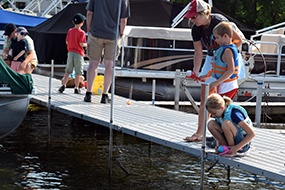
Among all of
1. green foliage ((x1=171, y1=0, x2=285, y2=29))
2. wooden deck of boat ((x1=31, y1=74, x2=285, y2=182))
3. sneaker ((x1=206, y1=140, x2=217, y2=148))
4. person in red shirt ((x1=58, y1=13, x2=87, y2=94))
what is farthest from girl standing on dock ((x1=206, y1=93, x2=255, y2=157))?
green foliage ((x1=171, y1=0, x2=285, y2=29))

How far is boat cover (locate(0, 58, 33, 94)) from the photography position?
7.66 meters

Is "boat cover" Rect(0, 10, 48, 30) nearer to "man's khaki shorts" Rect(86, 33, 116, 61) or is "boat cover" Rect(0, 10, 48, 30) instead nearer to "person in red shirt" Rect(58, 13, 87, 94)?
"person in red shirt" Rect(58, 13, 87, 94)

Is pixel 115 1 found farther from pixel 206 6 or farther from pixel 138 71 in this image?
pixel 138 71

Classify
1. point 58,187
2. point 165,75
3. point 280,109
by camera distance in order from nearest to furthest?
point 58,187 → point 280,109 → point 165,75

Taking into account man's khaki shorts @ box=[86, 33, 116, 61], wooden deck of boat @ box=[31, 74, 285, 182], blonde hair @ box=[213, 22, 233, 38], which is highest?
blonde hair @ box=[213, 22, 233, 38]

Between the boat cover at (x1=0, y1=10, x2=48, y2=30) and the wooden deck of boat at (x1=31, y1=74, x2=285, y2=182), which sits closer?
the wooden deck of boat at (x1=31, y1=74, x2=285, y2=182)

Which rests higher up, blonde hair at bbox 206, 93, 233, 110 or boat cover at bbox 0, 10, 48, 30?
boat cover at bbox 0, 10, 48, 30

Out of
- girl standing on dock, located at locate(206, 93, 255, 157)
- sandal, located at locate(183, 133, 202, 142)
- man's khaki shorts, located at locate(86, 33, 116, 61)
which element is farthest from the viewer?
man's khaki shorts, located at locate(86, 33, 116, 61)

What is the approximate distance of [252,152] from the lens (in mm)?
5527

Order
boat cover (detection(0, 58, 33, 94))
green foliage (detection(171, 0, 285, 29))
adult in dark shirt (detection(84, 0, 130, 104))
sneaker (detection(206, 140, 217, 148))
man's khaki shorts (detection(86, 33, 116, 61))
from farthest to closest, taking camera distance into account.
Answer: green foliage (detection(171, 0, 285, 29)) < man's khaki shorts (detection(86, 33, 116, 61)) < adult in dark shirt (detection(84, 0, 130, 104)) < boat cover (detection(0, 58, 33, 94)) < sneaker (detection(206, 140, 217, 148))

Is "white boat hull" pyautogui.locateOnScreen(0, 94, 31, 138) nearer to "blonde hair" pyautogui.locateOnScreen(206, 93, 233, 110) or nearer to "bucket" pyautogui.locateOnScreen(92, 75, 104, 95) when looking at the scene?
"bucket" pyautogui.locateOnScreen(92, 75, 104, 95)

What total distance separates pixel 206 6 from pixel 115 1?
2980 millimetres

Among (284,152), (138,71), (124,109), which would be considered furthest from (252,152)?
(138,71)

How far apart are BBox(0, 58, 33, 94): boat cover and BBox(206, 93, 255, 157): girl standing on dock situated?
12.6 feet
